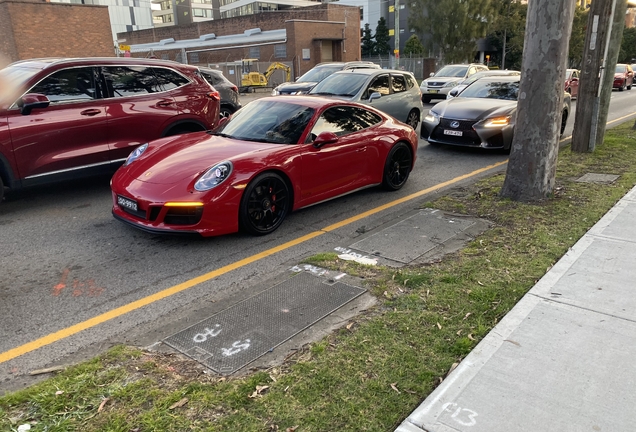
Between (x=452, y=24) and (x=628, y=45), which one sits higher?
(x=452, y=24)

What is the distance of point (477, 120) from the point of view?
32.4ft

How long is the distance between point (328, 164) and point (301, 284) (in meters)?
2.16

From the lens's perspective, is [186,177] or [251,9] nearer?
[186,177]

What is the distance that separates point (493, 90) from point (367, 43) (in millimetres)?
59626

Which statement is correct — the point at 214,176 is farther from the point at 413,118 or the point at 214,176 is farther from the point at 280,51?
the point at 280,51

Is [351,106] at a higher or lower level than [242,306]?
higher

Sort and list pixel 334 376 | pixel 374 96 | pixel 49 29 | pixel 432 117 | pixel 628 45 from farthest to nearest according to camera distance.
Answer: pixel 628 45, pixel 49 29, pixel 374 96, pixel 432 117, pixel 334 376

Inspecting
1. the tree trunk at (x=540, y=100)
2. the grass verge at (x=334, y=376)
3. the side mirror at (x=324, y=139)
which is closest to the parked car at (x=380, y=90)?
the tree trunk at (x=540, y=100)

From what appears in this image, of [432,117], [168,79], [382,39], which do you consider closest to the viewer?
[168,79]

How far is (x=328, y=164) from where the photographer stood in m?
6.13

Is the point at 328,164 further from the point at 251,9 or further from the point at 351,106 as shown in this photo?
the point at 251,9

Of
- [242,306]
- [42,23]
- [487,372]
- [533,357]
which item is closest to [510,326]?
[533,357]

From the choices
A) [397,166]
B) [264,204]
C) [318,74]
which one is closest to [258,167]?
[264,204]

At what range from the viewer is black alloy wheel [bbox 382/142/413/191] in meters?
7.20
